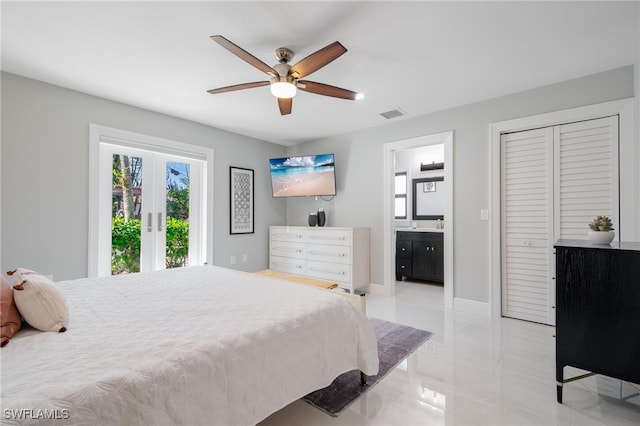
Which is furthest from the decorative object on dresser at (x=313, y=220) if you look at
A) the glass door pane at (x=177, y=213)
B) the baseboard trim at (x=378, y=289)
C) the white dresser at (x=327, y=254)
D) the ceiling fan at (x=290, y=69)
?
the ceiling fan at (x=290, y=69)

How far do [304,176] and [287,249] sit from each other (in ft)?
4.04

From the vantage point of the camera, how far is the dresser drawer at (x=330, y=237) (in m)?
3.99

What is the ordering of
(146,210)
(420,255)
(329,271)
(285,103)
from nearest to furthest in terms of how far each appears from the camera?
(285,103) → (146,210) → (329,271) → (420,255)

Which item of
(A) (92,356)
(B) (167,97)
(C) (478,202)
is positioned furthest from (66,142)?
(C) (478,202)

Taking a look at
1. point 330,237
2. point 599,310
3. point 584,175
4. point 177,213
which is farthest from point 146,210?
point 584,175

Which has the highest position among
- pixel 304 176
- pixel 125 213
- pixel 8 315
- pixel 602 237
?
pixel 304 176

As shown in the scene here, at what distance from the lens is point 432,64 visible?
249 centimetres

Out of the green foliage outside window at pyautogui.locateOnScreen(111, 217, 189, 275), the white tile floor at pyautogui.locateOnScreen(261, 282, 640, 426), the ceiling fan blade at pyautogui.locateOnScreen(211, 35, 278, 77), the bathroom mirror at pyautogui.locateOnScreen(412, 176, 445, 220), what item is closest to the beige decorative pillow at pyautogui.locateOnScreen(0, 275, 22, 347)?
the white tile floor at pyautogui.locateOnScreen(261, 282, 640, 426)

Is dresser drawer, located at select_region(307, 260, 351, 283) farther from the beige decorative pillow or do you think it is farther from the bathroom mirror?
the beige decorative pillow

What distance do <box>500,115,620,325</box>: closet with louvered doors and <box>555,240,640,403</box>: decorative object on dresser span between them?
1.38 meters

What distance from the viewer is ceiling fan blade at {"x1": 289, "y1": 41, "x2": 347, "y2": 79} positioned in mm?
1791

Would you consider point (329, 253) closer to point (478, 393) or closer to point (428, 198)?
point (428, 198)

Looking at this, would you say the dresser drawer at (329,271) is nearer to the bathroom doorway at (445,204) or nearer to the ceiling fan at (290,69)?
the bathroom doorway at (445,204)

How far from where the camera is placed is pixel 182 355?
1043 mm
